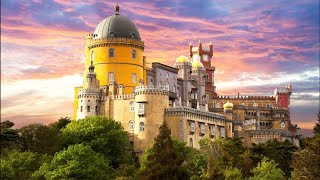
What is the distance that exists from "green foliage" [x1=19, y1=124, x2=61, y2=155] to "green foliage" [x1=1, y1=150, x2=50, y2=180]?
4674 millimetres

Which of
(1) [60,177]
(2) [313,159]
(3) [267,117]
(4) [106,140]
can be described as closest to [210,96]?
(3) [267,117]

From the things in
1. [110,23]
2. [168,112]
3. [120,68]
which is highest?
[110,23]

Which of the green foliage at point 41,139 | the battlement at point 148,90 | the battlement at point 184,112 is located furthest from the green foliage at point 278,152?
the green foliage at point 41,139

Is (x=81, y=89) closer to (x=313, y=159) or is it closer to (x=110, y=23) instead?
(x=110, y=23)

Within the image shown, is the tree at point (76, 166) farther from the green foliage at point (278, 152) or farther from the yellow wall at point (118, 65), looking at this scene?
the yellow wall at point (118, 65)

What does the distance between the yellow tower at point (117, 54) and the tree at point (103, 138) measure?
1270 centimetres

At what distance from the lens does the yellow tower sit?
379 feet

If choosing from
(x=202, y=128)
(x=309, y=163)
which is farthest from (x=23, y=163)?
(x=309, y=163)

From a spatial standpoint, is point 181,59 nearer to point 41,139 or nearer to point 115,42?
point 115,42

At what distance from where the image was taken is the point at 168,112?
4188 inches

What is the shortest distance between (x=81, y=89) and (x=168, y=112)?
1426 cm

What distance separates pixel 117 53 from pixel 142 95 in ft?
40.2

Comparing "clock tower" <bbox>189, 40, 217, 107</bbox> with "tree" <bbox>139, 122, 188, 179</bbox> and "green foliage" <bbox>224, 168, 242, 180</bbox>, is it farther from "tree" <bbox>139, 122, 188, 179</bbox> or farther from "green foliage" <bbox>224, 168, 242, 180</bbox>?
"tree" <bbox>139, 122, 188, 179</bbox>

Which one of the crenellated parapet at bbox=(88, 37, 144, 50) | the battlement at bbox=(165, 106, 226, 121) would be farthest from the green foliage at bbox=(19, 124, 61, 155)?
the crenellated parapet at bbox=(88, 37, 144, 50)
